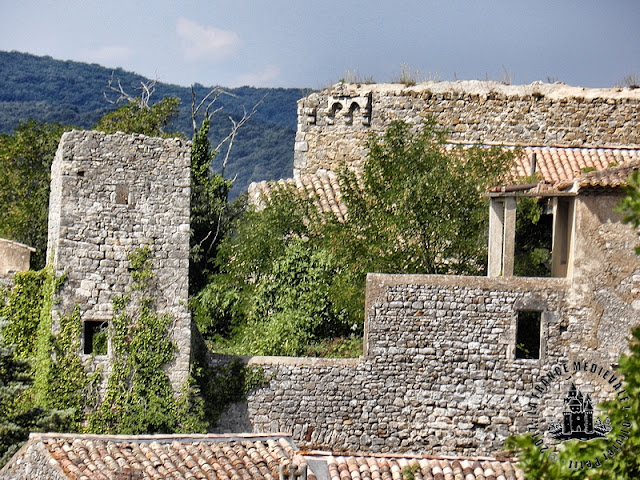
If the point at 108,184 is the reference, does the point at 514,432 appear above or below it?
below

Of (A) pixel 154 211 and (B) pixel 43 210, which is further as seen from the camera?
(B) pixel 43 210

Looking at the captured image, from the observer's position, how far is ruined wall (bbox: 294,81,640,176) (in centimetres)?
3178

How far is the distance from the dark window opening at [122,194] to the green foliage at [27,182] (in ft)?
32.3

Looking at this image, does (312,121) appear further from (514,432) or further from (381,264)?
(514,432)

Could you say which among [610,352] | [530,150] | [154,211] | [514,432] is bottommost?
[514,432]

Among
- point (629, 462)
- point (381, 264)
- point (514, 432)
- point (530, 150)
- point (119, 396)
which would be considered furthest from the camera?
Result: point (530, 150)

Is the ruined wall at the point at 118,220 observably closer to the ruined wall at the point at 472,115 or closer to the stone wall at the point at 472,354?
the stone wall at the point at 472,354

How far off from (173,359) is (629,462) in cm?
1064

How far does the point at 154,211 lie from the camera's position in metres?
21.4

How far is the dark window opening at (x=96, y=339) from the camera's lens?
Result: 21.2 m

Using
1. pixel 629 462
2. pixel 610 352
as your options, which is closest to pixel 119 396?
pixel 610 352

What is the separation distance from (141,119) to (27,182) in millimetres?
3339

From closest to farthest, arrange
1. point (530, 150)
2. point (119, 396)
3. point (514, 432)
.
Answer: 1. point (119, 396)
2. point (514, 432)
3. point (530, 150)

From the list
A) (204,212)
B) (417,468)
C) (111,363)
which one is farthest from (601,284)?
(204,212)
